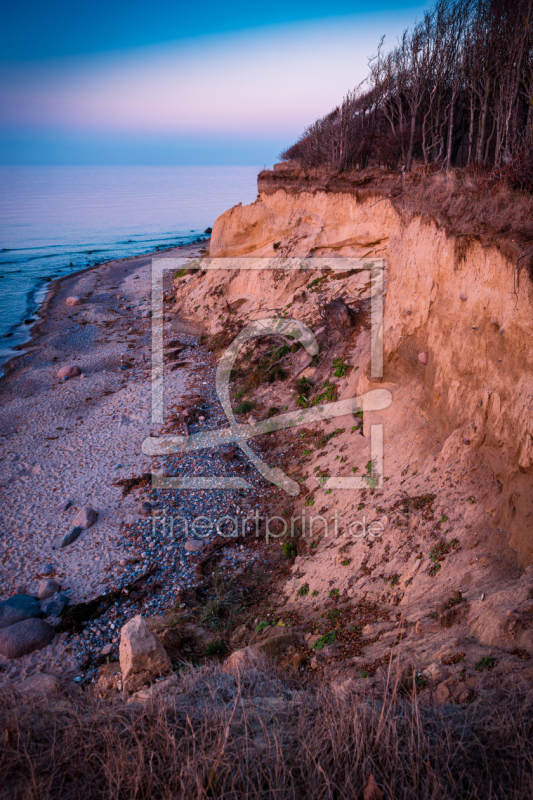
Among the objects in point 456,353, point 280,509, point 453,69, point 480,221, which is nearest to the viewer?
point 480,221

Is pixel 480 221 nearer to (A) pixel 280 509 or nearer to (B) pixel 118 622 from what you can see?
(A) pixel 280 509

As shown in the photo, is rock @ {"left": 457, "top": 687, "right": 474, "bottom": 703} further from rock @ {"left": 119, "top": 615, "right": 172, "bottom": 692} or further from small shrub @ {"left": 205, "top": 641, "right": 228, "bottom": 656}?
small shrub @ {"left": 205, "top": 641, "right": 228, "bottom": 656}

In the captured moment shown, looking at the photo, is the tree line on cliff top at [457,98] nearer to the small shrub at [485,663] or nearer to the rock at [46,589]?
the small shrub at [485,663]

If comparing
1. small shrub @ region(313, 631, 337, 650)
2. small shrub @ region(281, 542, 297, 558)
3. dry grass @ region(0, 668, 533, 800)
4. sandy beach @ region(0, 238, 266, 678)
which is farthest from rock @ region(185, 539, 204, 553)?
dry grass @ region(0, 668, 533, 800)

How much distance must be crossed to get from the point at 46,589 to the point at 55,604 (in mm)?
486

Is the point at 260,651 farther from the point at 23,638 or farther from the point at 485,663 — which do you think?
the point at 23,638

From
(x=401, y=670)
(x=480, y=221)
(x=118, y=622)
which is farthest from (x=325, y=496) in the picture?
(x=480, y=221)

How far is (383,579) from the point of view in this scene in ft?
24.0

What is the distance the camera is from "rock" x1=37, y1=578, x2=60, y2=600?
9438 mm

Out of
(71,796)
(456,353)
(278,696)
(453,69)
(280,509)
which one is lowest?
(280,509)

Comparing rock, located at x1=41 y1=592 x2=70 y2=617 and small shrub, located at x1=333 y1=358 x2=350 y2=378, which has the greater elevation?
small shrub, located at x1=333 y1=358 x2=350 y2=378

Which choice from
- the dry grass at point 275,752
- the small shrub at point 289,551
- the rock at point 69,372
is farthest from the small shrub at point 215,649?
the rock at point 69,372

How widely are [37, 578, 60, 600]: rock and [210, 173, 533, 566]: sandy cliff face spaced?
8514 mm

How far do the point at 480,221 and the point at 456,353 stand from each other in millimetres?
2419
